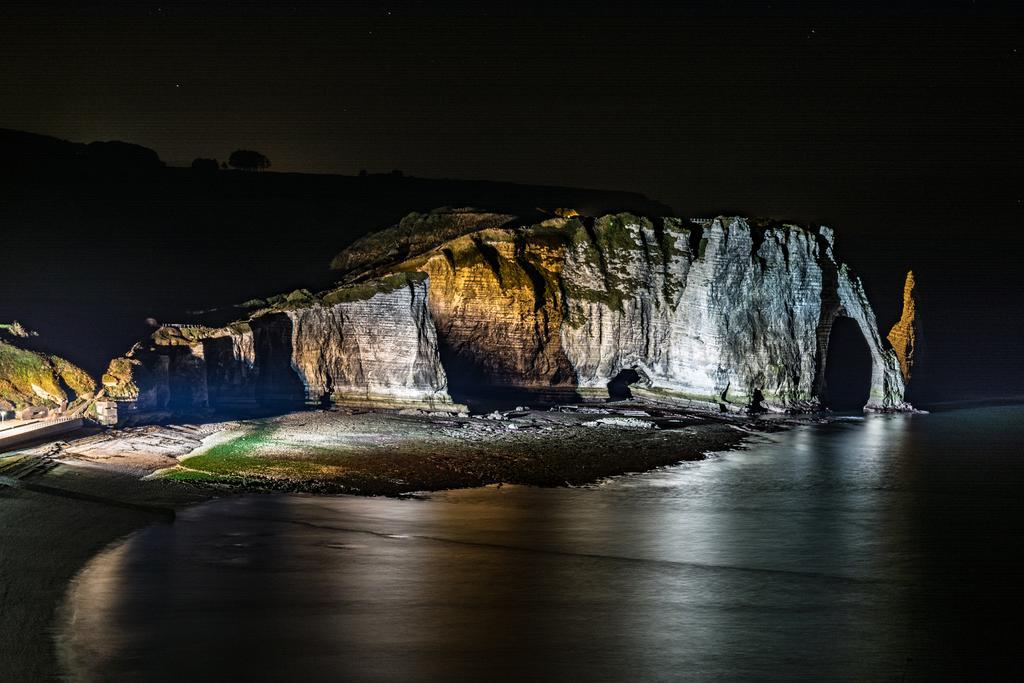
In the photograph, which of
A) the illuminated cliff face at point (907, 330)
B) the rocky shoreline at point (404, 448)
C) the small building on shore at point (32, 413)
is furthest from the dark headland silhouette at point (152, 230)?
the illuminated cliff face at point (907, 330)

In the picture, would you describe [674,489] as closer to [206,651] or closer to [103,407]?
[206,651]

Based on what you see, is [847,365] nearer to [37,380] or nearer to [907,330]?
[907,330]

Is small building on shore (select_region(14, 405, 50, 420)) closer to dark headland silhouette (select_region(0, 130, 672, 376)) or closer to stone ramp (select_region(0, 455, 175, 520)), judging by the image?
dark headland silhouette (select_region(0, 130, 672, 376))

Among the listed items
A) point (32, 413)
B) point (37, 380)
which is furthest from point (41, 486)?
point (37, 380)

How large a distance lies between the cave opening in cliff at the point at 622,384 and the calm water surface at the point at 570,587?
595 inches

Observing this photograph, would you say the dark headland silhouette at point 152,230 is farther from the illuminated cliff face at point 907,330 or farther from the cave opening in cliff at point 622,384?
the illuminated cliff face at point 907,330

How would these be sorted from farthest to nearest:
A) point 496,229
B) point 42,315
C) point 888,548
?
point 496,229
point 42,315
point 888,548

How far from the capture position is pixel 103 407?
31.4m

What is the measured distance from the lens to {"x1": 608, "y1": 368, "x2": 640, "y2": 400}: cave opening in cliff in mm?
43188

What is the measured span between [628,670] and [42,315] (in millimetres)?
35231

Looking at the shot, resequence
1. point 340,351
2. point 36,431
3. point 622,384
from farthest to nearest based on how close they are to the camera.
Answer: point 622,384
point 340,351
point 36,431

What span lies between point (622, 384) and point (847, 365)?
20.2 metres

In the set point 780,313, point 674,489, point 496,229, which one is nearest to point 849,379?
point 780,313

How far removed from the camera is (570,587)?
18.7 meters
